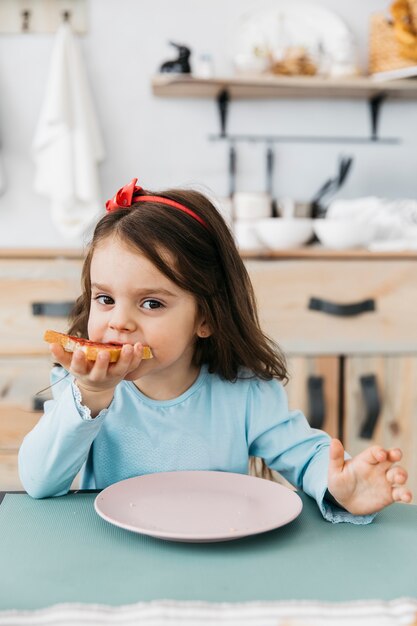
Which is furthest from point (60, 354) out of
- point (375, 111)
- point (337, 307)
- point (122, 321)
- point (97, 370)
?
point (375, 111)

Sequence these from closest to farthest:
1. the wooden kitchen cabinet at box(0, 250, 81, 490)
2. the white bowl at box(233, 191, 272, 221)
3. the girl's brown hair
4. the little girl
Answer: the little girl
the girl's brown hair
the wooden kitchen cabinet at box(0, 250, 81, 490)
the white bowl at box(233, 191, 272, 221)

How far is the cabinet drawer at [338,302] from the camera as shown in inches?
87.1

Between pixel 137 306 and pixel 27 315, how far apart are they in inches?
48.8

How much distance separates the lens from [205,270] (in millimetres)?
1096

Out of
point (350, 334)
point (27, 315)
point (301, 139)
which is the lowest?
point (350, 334)

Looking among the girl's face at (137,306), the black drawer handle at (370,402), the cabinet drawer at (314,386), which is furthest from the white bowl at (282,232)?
the girl's face at (137,306)

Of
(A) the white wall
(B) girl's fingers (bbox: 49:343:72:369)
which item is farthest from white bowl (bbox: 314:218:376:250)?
(B) girl's fingers (bbox: 49:343:72:369)

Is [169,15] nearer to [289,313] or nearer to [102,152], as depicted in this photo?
[102,152]

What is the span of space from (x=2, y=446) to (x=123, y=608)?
64.0 inches

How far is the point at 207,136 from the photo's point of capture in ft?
8.95

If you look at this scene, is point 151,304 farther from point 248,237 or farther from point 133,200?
point 248,237

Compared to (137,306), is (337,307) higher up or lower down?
lower down

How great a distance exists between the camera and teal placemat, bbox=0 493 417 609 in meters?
0.60

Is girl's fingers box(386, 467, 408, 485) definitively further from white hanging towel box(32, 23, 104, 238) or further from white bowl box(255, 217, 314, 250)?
white hanging towel box(32, 23, 104, 238)
